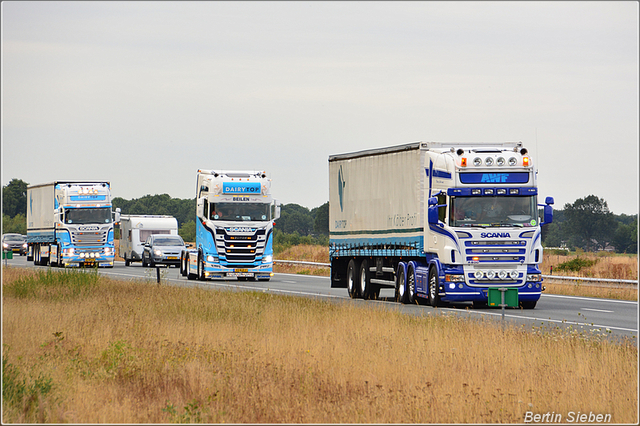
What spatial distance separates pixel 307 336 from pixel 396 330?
5.78ft

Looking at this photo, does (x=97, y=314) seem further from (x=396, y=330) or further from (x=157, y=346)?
(x=396, y=330)

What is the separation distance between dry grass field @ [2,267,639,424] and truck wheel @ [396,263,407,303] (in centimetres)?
732

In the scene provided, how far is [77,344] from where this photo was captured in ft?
45.3

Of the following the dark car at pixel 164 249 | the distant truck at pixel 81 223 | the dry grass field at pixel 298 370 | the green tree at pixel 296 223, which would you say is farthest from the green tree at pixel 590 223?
the dry grass field at pixel 298 370

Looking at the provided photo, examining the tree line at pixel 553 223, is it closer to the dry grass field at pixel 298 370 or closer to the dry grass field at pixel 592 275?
the dry grass field at pixel 592 275

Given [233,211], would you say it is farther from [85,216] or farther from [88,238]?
[88,238]

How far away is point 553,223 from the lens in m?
143

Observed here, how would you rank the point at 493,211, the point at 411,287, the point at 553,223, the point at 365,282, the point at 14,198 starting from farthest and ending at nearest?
the point at 14,198, the point at 553,223, the point at 365,282, the point at 411,287, the point at 493,211

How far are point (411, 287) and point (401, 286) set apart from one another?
2.17 ft

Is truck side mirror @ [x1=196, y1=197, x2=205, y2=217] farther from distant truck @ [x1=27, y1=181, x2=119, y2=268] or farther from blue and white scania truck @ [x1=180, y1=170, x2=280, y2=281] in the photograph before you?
distant truck @ [x1=27, y1=181, x2=119, y2=268]

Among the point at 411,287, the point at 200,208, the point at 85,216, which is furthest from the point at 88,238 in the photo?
the point at 411,287

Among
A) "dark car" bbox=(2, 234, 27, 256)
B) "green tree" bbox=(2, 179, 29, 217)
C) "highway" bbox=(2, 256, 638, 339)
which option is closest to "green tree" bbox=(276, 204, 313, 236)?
"green tree" bbox=(2, 179, 29, 217)

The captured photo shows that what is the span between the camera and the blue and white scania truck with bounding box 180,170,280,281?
36.0 m

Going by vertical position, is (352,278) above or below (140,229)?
below
